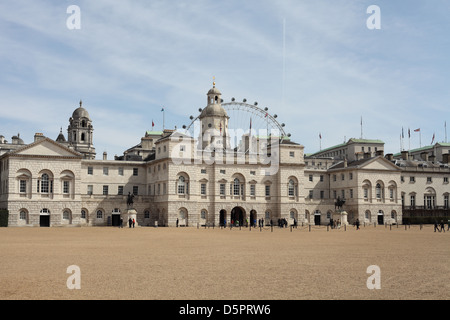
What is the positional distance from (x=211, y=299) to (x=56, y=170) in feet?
202

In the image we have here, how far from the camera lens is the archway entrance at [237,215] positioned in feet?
266

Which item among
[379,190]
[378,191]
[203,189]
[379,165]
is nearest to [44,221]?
[203,189]

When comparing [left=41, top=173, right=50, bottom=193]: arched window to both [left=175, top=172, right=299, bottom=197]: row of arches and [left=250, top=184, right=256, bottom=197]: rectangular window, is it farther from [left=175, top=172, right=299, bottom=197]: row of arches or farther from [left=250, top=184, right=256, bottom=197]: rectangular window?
[left=250, top=184, right=256, bottom=197]: rectangular window

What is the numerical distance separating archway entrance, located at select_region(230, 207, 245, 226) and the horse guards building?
16 centimetres

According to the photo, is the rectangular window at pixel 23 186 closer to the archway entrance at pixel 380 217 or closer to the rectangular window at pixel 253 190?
the rectangular window at pixel 253 190

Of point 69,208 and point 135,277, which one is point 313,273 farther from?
point 69,208

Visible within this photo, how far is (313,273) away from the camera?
19859 mm

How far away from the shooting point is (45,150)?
71562 millimetres

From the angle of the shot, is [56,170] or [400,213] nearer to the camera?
[56,170]

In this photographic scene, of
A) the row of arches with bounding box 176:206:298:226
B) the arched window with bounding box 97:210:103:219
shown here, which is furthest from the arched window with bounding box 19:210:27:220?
the row of arches with bounding box 176:206:298:226

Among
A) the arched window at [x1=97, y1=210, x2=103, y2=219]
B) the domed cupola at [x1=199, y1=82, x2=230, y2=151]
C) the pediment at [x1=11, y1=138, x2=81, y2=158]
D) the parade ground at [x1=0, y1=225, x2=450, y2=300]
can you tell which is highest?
the domed cupola at [x1=199, y1=82, x2=230, y2=151]

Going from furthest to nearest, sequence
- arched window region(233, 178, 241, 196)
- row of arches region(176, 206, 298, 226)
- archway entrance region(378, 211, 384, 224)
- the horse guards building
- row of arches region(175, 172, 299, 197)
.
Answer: archway entrance region(378, 211, 384, 224)
arched window region(233, 178, 241, 196)
row of arches region(175, 172, 299, 197)
row of arches region(176, 206, 298, 226)
the horse guards building

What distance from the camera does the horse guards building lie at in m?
71.4
